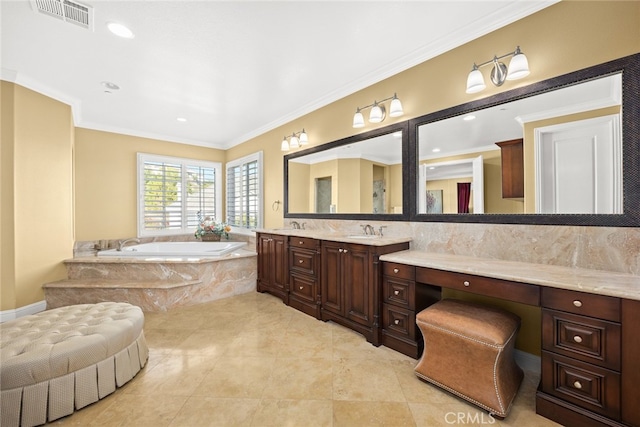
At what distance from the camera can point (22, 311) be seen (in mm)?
2967

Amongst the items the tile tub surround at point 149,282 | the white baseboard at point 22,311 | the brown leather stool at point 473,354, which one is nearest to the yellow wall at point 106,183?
the tile tub surround at point 149,282

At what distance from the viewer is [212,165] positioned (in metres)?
5.64

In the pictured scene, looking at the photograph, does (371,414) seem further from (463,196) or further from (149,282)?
(149,282)

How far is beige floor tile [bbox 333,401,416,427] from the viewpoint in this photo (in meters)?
1.49

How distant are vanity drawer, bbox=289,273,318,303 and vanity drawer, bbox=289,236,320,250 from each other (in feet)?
1.18

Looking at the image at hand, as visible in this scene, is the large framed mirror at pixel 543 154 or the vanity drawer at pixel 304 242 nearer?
the large framed mirror at pixel 543 154

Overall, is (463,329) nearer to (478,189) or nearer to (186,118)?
(478,189)

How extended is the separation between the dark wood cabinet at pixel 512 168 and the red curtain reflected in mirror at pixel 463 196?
10.2 inches

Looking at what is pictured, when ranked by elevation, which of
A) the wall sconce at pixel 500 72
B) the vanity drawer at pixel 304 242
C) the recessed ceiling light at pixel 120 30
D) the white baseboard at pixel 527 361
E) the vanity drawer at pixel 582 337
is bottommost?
the white baseboard at pixel 527 361

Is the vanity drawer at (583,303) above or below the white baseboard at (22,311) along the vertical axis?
above

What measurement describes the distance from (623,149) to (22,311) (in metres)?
5.52

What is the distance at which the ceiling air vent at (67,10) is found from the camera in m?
1.84

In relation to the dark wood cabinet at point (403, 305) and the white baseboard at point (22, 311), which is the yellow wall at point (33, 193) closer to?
the white baseboard at point (22, 311)

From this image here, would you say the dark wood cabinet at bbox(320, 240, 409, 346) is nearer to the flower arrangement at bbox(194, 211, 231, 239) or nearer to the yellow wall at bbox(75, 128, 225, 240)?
the flower arrangement at bbox(194, 211, 231, 239)
